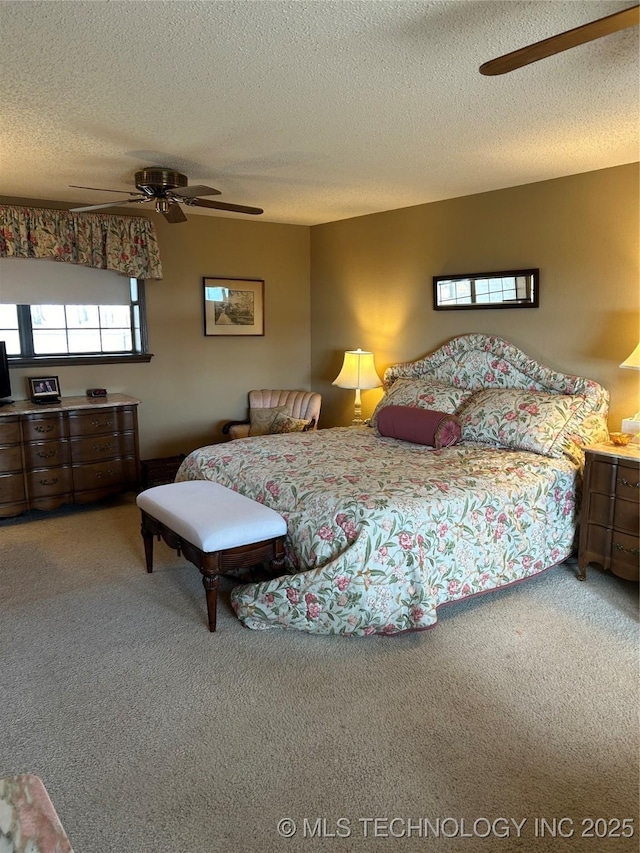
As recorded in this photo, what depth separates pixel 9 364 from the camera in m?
4.83

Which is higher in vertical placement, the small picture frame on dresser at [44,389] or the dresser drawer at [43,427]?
the small picture frame on dresser at [44,389]

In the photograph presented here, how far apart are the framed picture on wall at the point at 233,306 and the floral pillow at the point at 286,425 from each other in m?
1.01

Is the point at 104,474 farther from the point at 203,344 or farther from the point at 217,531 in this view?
the point at 217,531

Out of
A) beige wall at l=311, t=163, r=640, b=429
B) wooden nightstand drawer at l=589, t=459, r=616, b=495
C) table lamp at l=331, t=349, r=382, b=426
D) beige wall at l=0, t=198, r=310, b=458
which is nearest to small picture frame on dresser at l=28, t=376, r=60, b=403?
beige wall at l=0, t=198, r=310, b=458

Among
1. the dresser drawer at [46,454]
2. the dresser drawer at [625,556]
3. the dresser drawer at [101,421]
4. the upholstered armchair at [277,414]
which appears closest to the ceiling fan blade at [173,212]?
the dresser drawer at [101,421]

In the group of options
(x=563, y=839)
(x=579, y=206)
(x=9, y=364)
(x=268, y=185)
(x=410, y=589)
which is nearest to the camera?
(x=563, y=839)

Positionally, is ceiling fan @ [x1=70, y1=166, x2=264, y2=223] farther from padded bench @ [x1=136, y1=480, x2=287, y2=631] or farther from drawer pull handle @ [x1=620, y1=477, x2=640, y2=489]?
drawer pull handle @ [x1=620, y1=477, x2=640, y2=489]

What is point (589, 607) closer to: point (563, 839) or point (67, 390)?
point (563, 839)

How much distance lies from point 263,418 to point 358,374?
0.99 metres

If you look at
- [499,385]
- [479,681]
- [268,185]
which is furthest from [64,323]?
[479,681]

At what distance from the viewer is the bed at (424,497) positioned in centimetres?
287

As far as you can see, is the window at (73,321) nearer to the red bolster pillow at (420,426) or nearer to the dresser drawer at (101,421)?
the dresser drawer at (101,421)

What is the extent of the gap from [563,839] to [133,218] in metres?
4.93

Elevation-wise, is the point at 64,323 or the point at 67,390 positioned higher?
the point at 64,323
